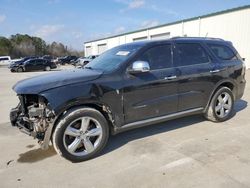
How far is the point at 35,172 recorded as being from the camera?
3771mm

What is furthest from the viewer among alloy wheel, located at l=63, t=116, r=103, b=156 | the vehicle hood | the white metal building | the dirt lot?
the white metal building

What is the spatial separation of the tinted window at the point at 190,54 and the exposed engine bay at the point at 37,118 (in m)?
2.58

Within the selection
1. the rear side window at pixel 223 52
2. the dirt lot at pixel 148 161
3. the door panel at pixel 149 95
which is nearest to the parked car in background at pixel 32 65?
the dirt lot at pixel 148 161

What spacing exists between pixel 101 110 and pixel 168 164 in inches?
52.8

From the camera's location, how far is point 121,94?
4.32 meters

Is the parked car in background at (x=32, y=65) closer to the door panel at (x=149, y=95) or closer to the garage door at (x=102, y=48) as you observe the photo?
the garage door at (x=102, y=48)

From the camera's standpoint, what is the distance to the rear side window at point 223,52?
5.75 meters

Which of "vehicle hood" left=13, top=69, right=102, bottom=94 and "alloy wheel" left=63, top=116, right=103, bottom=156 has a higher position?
"vehicle hood" left=13, top=69, right=102, bottom=94

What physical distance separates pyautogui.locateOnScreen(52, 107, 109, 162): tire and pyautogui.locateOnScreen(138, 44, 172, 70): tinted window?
52.9 inches

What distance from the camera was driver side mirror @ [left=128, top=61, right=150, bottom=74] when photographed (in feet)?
14.1

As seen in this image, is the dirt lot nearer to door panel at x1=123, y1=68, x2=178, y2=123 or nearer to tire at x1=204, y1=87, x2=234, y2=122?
tire at x1=204, y1=87, x2=234, y2=122

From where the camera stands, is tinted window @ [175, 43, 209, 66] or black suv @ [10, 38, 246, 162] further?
tinted window @ [175, 43, 209, 66]

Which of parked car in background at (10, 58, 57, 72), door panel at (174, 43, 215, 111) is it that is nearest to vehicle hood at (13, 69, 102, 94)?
door panel at (174, 43, 215, 111)

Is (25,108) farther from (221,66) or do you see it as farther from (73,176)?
(221,66)
